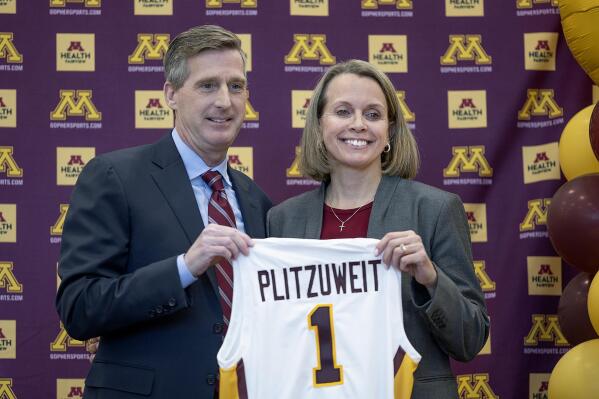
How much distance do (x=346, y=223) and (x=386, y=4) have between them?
6.94 feet

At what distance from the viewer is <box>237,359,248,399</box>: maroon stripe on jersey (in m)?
2.22

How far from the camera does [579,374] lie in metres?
3.35

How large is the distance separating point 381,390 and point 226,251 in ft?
1.96

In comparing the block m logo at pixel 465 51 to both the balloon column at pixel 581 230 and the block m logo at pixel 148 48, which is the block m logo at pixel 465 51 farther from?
the block m logo at pixel 148 48

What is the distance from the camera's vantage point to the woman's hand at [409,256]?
2162mm

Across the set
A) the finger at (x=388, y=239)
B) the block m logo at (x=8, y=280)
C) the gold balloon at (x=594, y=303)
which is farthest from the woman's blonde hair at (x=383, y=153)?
the block m logo at (x=8, y=280)

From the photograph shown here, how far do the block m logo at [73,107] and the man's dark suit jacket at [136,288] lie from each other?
1.82 meters

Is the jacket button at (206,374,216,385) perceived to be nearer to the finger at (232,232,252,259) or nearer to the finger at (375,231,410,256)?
the finger at (232,232,252,259)

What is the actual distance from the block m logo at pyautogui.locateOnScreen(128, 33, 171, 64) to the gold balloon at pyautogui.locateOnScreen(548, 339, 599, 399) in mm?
2556

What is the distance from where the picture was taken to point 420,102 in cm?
427

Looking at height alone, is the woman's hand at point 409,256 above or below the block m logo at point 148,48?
below

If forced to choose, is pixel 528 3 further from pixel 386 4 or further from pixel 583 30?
pixel 583 30

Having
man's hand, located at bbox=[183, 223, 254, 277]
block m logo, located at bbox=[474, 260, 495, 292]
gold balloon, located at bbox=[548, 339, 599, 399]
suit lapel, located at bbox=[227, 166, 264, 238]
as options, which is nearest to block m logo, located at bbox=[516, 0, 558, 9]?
block m logo, located at bbox=[474, 260, 495, 292]

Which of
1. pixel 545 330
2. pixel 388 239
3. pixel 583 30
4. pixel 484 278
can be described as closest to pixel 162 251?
pixel 388 239
